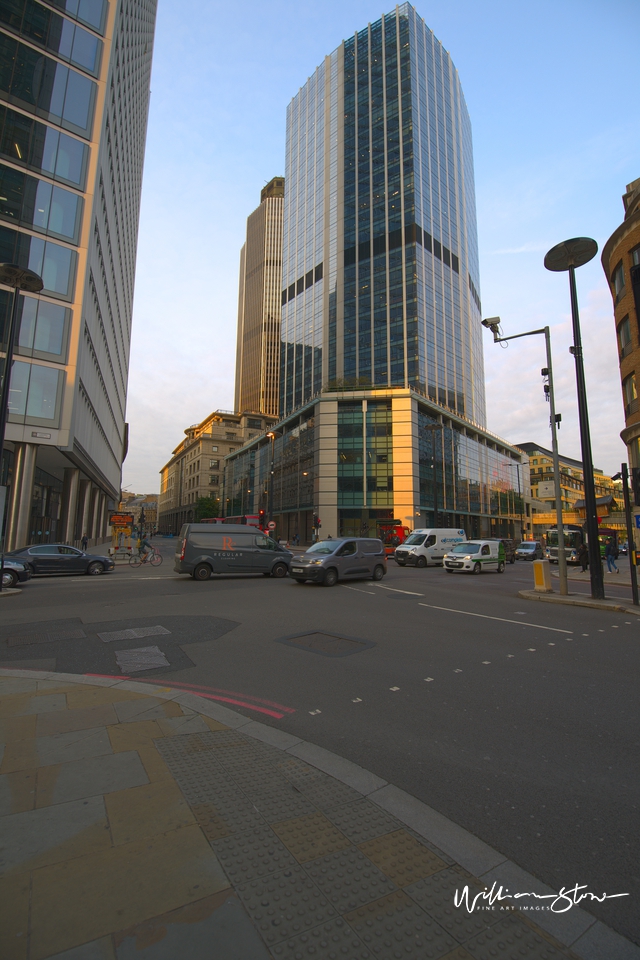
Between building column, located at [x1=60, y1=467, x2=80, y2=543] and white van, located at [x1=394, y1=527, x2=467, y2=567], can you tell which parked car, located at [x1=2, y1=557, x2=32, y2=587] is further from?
white van, located at [x1=394, y1=527, x2=467, y2=567]

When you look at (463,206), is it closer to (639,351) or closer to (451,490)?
(451,490)

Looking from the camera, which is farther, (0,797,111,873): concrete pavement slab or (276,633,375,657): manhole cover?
(276,633,375,657): manhole cover

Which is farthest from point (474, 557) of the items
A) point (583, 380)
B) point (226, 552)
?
point (226, 552)

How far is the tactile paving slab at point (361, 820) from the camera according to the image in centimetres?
261

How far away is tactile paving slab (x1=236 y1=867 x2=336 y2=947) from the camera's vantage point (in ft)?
6.30

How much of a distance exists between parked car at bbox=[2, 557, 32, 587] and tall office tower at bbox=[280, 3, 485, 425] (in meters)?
57.6

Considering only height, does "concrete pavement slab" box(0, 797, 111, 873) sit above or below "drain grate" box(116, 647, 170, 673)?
above

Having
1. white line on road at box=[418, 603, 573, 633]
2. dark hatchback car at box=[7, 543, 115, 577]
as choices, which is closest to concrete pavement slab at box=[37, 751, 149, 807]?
white line on road at box=[418, 603, 573, 633]

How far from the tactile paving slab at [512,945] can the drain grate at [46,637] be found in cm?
748

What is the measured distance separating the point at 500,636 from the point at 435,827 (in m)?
6.07

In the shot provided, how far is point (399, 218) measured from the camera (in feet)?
264

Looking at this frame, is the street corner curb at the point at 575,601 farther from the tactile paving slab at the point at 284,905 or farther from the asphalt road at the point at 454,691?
the tactile paving slab at the point at 284,905

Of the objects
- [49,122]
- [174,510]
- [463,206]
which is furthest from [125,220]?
[174,510]

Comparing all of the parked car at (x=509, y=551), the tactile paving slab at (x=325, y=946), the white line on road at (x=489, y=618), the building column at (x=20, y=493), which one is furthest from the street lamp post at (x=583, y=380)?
the parked car at (x=509, y=551)
